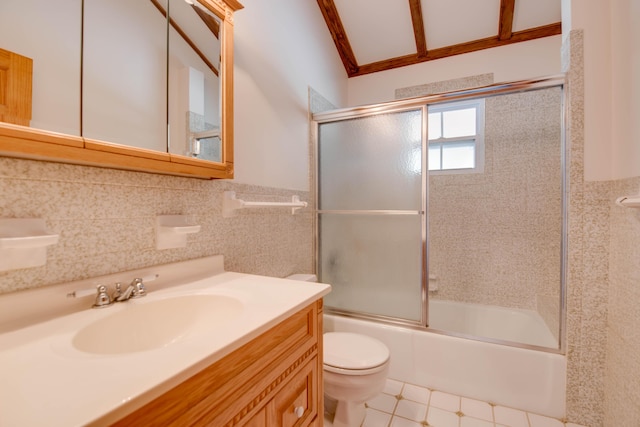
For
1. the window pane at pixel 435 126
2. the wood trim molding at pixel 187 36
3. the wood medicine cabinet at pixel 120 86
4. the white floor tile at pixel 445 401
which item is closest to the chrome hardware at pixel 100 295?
the wood medicine cabinet at pixel 120 86

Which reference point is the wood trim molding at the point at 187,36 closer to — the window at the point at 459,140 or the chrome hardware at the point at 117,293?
the chrome hardware at the point at 117,293

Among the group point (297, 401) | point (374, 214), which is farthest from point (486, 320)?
point (297, 401)

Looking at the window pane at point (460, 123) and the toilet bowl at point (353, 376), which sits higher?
the window pane at point (460, 123)

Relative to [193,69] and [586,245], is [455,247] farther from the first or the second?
[193,69]

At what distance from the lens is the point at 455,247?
240 cm

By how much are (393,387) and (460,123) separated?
212 cm

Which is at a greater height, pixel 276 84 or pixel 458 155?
pixel 276 84

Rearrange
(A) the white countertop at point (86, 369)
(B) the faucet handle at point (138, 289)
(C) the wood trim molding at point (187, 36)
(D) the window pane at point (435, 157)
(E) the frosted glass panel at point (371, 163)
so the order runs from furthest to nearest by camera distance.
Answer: (D) the window pane at point (435, 157), (E) the frosted glass panel at point (371, 163), (C) the wood trim molding at point (187, 36), (B) the faucet handle at point (138, 289), (A) the white countertop at point (86, 369)

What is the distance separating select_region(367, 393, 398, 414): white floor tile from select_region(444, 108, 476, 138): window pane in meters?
2.06

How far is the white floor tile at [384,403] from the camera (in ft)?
5.14

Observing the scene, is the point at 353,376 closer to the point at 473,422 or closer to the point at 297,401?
the point at 297,401

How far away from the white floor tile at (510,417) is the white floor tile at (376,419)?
571 millimetres

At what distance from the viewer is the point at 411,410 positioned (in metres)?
1.55

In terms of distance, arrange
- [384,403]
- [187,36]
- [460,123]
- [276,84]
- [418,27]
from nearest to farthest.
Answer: [187,36] → [384,403] → [276,84] → [418,27] → [460,123]
